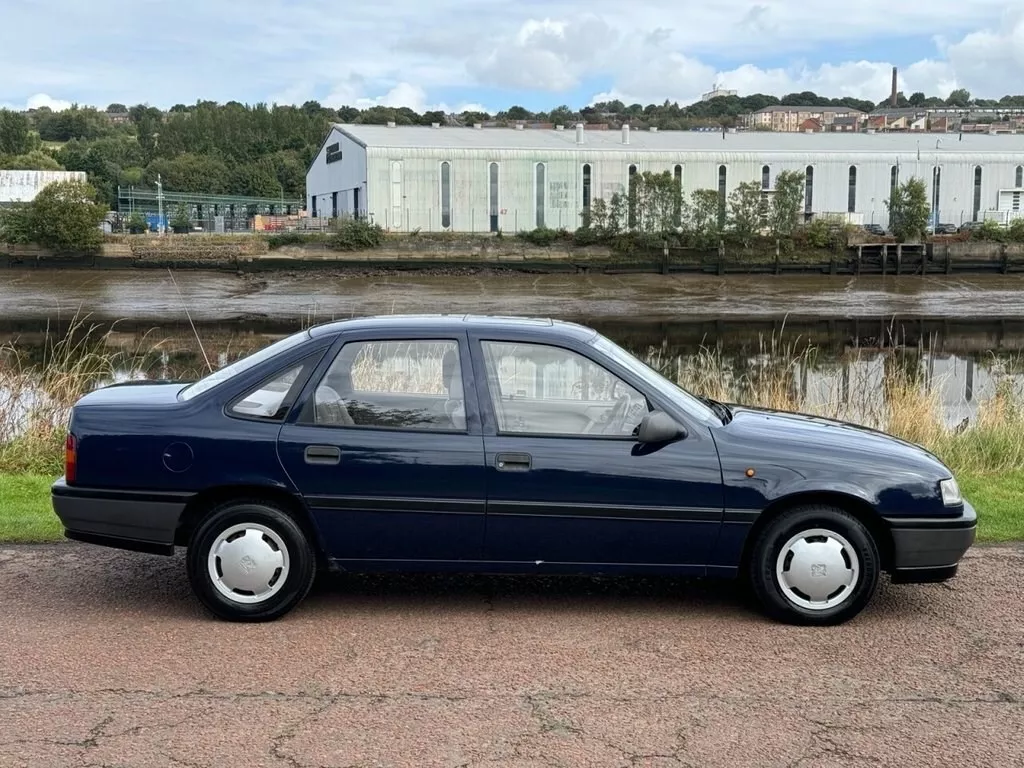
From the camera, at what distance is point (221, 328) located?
3469 cm

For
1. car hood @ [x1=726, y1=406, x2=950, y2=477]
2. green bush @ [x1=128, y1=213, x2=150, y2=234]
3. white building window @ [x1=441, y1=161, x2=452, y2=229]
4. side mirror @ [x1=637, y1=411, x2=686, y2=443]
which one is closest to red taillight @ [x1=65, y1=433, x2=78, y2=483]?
side mirror @ [x1=637, y1=411, x2=686, y2=443]

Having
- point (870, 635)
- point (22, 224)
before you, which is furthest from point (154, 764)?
point (22, 224)

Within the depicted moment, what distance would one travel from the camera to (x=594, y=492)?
5914mm

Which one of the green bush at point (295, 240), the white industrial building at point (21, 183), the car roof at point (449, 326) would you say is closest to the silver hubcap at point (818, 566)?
the car roof at point (449, 326)

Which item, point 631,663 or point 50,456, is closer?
point 631,663

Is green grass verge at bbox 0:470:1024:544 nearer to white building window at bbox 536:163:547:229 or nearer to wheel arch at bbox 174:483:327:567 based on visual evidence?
wheel arch at bbox 174:483:327:567

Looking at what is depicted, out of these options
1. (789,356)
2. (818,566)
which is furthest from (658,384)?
(789,356)

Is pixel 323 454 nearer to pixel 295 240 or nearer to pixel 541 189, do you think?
pixel 295 240

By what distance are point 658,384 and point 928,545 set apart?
5.54 ft

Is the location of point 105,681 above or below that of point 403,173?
below

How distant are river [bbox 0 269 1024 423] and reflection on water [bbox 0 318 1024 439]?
0.27 ft

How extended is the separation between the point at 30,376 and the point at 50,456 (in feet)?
13.0

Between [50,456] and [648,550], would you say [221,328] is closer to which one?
[50,456]

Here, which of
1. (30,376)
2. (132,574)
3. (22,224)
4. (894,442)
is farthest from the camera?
(22,224)
